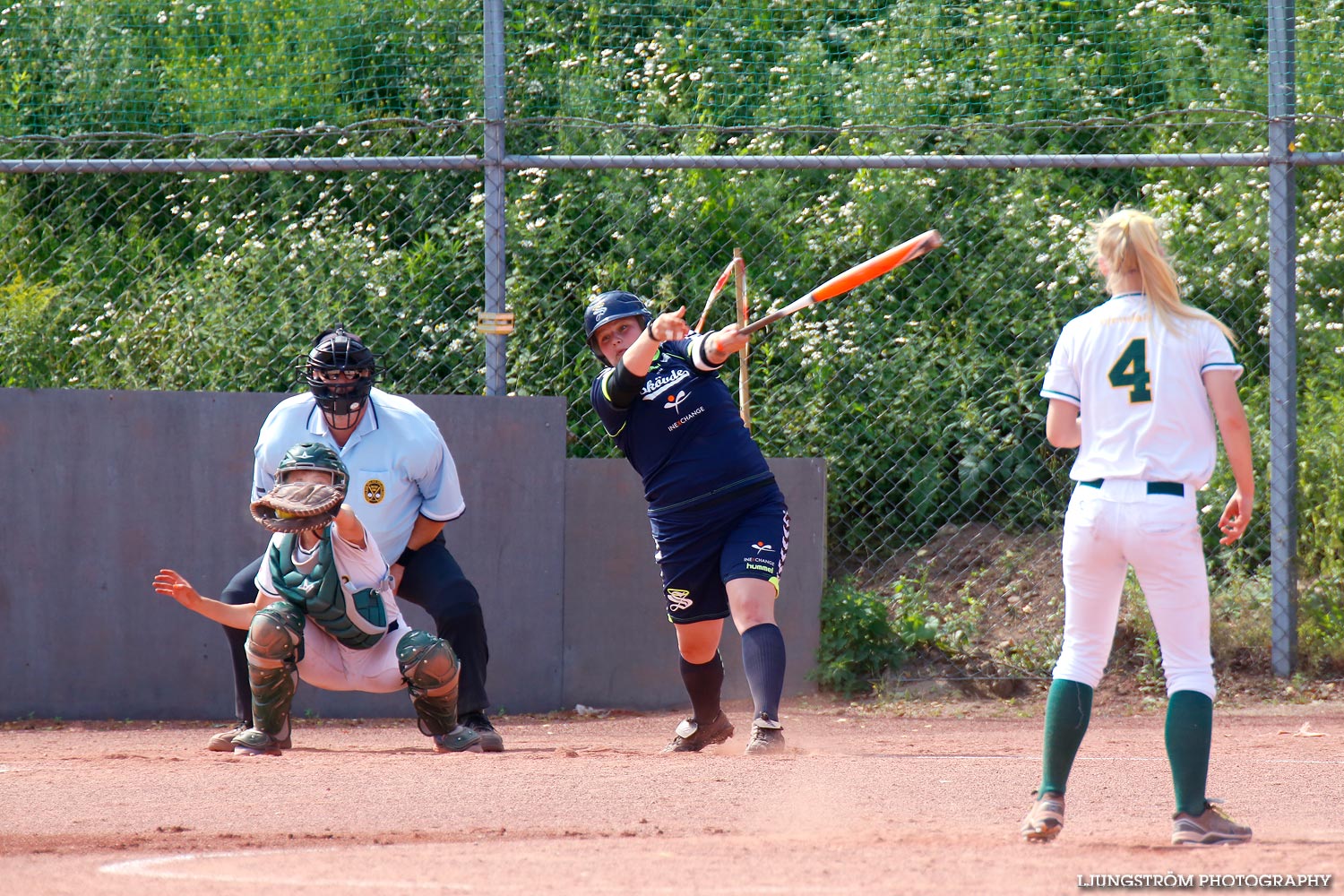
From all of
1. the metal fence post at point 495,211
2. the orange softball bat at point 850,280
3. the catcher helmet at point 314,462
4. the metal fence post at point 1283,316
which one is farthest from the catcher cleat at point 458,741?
the metal fence post at point 1283,316

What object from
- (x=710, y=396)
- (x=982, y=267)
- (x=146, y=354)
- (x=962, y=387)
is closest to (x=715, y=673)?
(x=710, y=396)

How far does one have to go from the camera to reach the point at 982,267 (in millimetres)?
7984

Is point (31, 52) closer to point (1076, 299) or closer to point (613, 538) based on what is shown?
point (613, 538)

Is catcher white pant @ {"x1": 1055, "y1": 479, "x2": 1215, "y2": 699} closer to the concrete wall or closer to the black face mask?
the black face mask

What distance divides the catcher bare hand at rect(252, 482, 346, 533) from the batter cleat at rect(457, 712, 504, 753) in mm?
1093

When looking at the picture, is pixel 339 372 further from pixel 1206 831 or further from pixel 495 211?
pixel 1206 831

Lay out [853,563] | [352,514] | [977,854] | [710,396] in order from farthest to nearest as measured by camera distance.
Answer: [853,563], [710,396], [352,514], [977,854]

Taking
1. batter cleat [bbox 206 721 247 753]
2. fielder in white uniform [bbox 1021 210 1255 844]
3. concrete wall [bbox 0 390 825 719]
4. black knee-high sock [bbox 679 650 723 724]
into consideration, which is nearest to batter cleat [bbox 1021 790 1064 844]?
fielder in white uniform [bbox 1021 210 1255 844]

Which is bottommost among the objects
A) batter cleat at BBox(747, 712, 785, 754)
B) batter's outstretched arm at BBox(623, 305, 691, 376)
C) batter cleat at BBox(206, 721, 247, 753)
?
batter cleat at BBox(206, 721, 247, 753)

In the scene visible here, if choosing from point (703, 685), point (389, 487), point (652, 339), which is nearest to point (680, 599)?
point (703, 685)

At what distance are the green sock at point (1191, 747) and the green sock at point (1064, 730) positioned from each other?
8.5 inches

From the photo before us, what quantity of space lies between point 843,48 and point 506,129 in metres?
2.36

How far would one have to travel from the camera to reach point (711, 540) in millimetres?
5141

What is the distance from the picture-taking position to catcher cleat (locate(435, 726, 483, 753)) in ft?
17.1
